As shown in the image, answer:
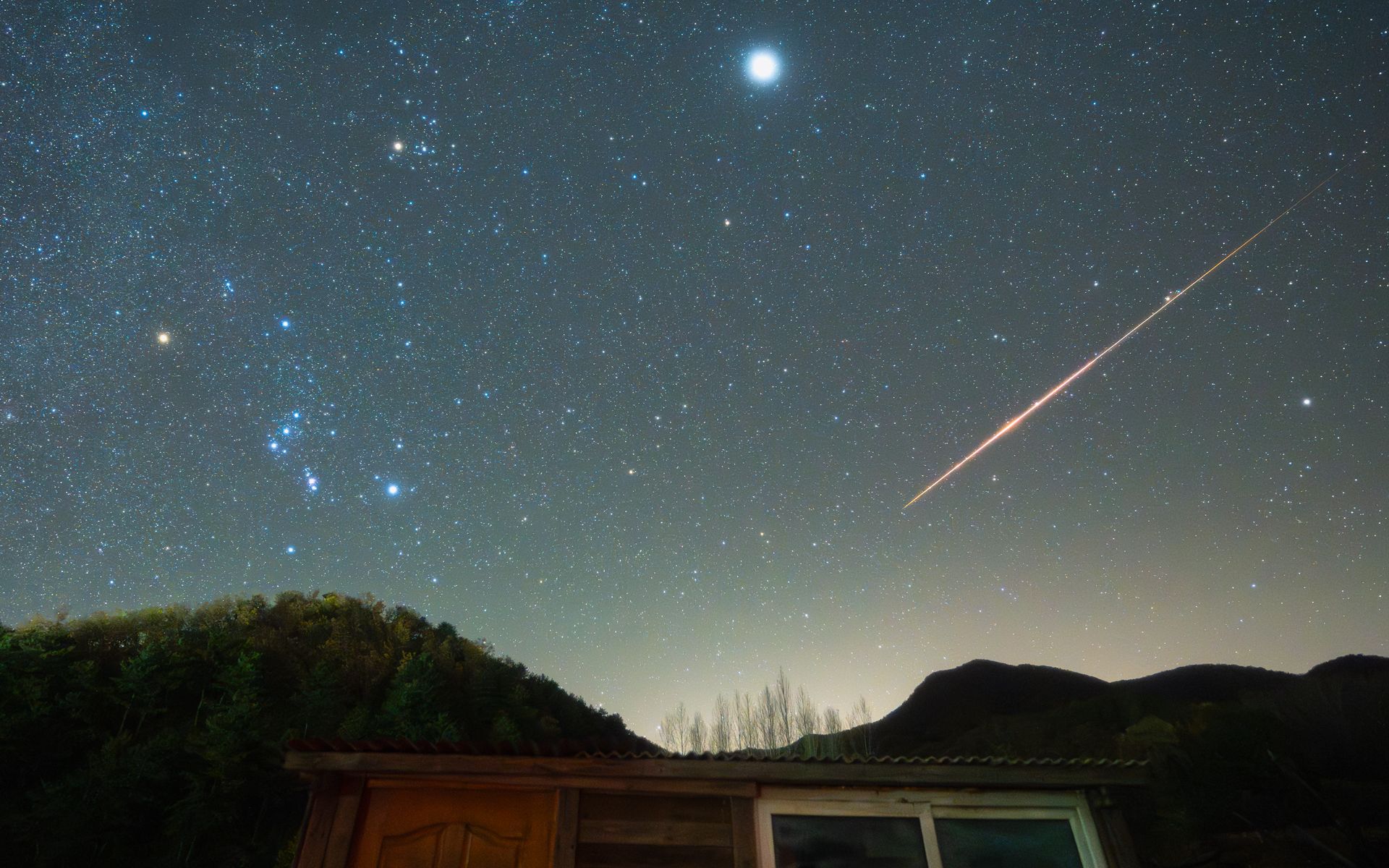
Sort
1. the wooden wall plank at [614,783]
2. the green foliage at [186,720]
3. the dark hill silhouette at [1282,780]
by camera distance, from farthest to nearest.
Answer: the green foliage at [186,720] → the dark hill silhouette at [1282,780] → the wooden wall plank at [614,783]

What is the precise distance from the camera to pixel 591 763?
19.6 ft

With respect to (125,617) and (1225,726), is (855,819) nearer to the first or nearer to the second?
(1225,726)

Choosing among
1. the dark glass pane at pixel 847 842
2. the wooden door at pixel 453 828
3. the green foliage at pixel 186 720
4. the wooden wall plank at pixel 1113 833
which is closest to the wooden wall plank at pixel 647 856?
the wooden door at pixel 453 828

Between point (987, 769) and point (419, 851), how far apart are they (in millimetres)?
5512

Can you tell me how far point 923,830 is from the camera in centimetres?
594

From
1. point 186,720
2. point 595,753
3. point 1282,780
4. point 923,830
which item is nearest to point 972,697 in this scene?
point 1282,780

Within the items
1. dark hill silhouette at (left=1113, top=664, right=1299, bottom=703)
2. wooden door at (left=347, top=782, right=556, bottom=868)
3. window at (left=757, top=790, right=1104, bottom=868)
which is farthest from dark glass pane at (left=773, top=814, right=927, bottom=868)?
dark hill silhouette at (left=1113, top=664, right=1299, bottom=703)

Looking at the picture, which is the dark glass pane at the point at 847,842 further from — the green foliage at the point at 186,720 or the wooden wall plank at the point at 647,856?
the green foliage at the point at 186,720

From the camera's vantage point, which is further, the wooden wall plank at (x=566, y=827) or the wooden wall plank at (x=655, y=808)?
the wooden wall plank at (x=655, y=808)

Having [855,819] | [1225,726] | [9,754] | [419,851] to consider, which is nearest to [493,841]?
[419,851]

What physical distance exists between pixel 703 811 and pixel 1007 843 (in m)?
2.95

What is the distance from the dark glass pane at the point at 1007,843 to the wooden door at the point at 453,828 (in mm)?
3859

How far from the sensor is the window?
588cm

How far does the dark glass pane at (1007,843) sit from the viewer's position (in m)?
5.94
